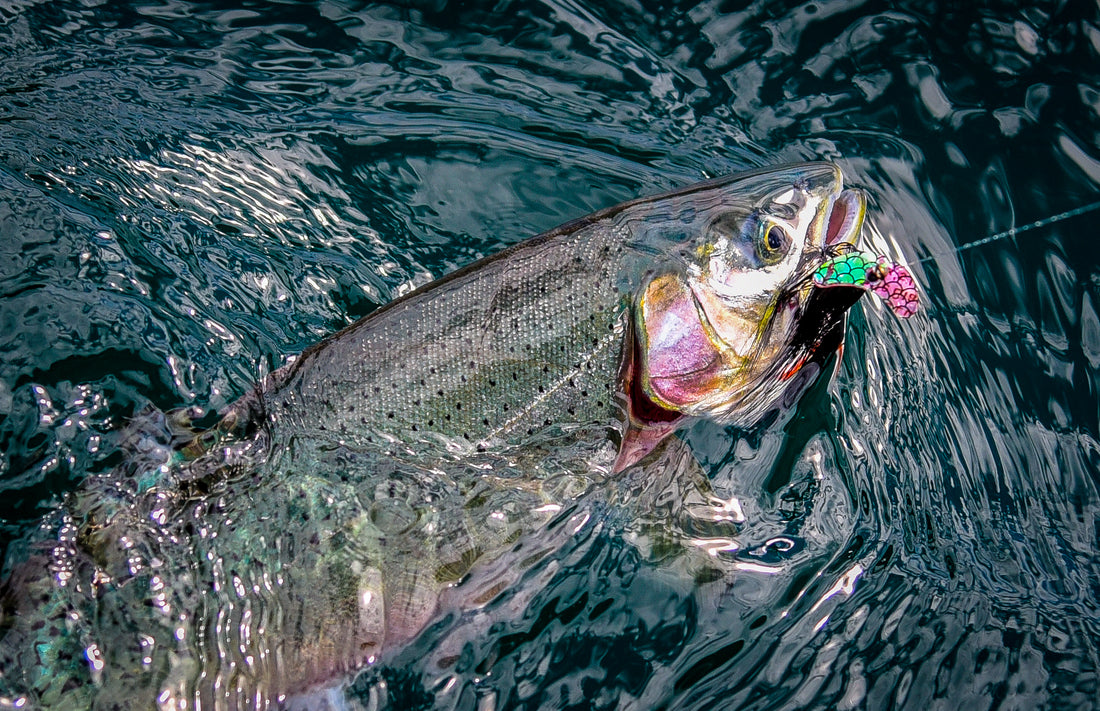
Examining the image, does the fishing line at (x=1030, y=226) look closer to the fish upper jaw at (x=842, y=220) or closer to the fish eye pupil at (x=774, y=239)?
the fish upper jaw at (x=842, y=220)

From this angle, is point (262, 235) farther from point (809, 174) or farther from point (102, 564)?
point (809, 174)

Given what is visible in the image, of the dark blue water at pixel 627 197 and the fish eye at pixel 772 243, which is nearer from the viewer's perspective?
the dark blue water at pixel 627 197

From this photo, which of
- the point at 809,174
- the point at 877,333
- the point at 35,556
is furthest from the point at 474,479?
the point at 877,333

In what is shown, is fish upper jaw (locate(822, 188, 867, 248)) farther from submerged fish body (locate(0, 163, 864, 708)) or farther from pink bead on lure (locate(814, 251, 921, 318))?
pink bead on lure (locate(814, 251, 921, 318))

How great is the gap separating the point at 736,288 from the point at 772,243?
22 cm

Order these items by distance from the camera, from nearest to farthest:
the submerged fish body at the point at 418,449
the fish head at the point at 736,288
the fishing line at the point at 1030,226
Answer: the submerged fish body at the point at 418,449 → the fish head at the point at 736,288 → the fishing line at the point at 1030,226

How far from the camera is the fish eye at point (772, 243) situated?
3.31 metres

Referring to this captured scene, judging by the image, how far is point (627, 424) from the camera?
11.1 feet

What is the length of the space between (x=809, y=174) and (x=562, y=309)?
1.10 metres

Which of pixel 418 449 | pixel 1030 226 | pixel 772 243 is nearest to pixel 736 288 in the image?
pixel 772 243

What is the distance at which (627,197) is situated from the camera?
450 centimetres

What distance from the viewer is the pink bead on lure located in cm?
314

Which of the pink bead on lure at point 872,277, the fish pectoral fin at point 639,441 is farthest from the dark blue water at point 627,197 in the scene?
the pink bead on lure at point 872,277

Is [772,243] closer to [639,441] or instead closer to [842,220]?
[842,220]
